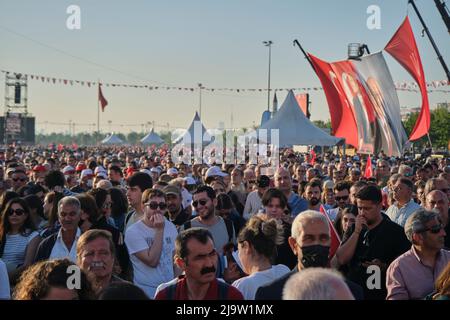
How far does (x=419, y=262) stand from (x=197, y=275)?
1.78 metres

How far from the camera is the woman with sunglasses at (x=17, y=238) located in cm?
626

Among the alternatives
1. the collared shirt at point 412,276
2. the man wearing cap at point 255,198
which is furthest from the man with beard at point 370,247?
the man wearing cap at point 255,198

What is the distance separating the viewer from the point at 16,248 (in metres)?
6.48

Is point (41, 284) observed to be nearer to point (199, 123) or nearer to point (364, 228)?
point (364, 228)

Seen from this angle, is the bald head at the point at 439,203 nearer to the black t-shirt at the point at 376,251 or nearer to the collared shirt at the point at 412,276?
the black t-shirt at the point at 376,251

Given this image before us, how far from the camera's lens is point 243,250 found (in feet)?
15.4

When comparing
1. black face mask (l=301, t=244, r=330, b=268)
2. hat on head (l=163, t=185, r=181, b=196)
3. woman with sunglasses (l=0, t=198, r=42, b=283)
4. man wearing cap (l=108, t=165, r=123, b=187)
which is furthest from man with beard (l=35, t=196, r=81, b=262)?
man wearing cap (l=108, t=165, r=123, b=187)

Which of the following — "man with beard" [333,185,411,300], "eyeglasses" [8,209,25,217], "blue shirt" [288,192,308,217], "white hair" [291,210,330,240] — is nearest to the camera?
"white hair" [291,210,330,240]

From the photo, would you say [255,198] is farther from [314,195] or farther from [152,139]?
[152,139]

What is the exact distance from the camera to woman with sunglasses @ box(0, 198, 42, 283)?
246 inches

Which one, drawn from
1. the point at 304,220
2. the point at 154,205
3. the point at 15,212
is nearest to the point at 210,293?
the point at 304,220

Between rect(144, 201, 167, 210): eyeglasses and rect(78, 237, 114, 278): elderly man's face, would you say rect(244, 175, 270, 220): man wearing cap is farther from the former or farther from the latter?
rect(78, 237, 114, 278): elderly man's face
